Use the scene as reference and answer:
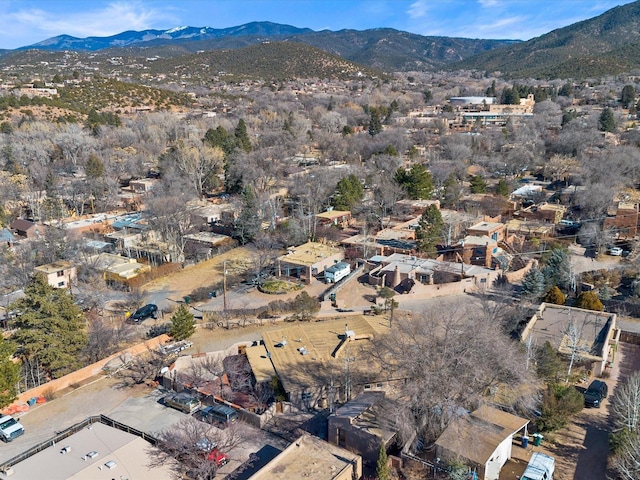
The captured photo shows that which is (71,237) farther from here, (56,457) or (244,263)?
(56,457)

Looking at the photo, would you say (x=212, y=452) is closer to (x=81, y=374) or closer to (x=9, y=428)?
(x=9, y=428)

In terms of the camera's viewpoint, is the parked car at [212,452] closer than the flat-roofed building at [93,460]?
No

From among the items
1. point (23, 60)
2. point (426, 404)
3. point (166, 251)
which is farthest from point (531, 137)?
point (23, 60)

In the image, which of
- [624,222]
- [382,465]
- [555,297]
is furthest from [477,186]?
[382,465]

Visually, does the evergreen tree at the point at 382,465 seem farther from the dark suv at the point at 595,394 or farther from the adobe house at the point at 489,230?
the adobe house at the point at 489,230

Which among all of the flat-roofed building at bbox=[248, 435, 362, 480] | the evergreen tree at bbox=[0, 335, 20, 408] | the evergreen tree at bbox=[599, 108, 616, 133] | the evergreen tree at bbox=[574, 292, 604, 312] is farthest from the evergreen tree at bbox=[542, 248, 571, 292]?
the evergreen tree at bbox=[599, 108, 616, 133]

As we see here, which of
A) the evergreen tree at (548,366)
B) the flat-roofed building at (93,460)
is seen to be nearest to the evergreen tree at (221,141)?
the flat-roofed building at (93,460)
